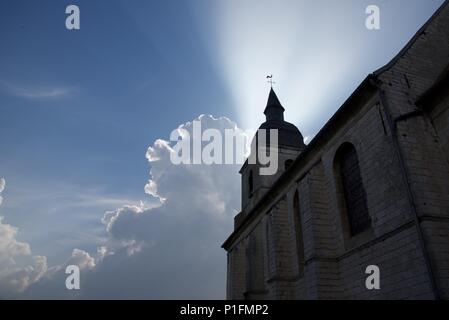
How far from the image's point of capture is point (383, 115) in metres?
9.25

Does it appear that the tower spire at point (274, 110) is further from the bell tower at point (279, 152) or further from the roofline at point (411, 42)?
the roofline at point (411, 42)

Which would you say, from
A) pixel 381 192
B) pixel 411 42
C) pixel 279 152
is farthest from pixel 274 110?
pixel 381 192

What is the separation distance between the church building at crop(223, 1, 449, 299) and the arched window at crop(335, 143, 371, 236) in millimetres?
32

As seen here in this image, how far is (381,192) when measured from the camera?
8992mm

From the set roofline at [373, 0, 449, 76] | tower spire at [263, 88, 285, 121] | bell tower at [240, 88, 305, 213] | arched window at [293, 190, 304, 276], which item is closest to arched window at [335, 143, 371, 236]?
roofline at [373, 0, 449, 76]

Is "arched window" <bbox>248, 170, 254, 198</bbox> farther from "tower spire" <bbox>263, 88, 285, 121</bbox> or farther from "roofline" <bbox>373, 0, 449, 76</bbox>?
"roofline" <bbox>373, 0, 449, 76</bbox>

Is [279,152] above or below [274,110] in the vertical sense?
below

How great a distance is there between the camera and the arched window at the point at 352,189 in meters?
10.0

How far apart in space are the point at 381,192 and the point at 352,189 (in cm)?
174

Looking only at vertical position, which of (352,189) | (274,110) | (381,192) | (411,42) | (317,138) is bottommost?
(381,192)

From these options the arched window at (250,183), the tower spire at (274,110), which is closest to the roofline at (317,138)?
the arched window at (250,183)

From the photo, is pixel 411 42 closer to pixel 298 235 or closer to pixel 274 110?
pixel 298 235

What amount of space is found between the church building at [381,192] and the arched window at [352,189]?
0.03m
